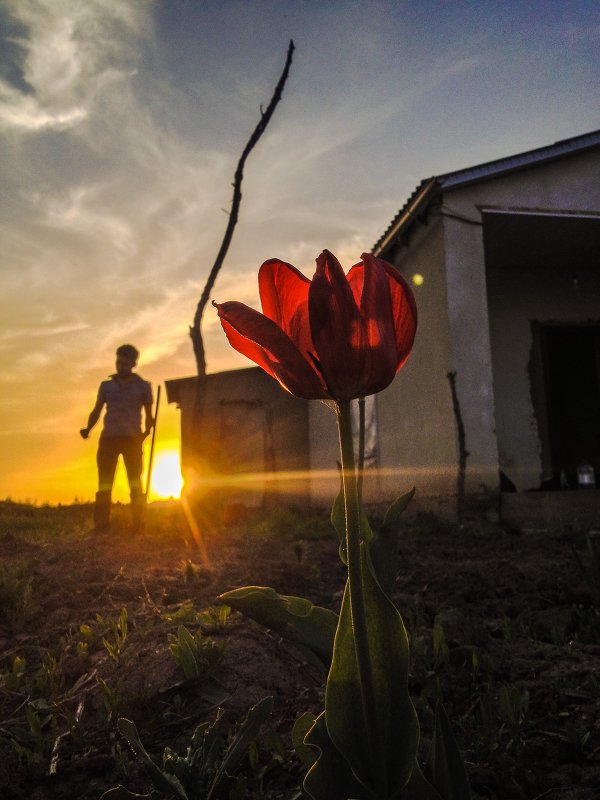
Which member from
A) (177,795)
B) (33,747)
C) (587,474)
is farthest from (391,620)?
(587,474)

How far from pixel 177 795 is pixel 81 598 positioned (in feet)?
7.31

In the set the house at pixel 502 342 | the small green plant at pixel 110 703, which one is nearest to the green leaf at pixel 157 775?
the small green plant at pixel 110 703

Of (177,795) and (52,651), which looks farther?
(52,651)

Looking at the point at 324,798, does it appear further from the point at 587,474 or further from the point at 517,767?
the point at 587,474

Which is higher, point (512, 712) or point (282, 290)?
point (282, 290)

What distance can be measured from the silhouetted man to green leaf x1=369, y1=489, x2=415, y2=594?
6.30m

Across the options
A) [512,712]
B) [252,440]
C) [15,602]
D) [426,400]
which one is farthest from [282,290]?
[252,440]

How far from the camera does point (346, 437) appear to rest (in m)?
0.89

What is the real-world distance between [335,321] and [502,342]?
352 inches

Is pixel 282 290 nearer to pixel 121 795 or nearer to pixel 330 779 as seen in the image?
pixel 330 779

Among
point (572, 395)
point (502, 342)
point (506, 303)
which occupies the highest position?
point (506, 303)

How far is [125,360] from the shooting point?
283 inches

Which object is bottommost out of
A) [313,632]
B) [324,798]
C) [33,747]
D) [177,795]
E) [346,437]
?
[33,747]

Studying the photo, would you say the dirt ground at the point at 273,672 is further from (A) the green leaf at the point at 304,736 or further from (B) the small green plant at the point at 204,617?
(A) the green leaf at the point at 304,736
